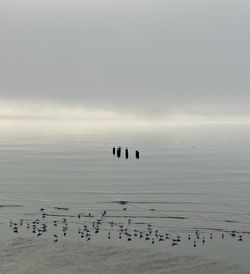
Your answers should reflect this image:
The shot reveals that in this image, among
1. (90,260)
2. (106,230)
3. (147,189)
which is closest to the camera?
(90,260)

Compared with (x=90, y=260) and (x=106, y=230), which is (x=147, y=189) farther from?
(x=90, y=260)

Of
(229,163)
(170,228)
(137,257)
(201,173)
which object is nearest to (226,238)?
(170,228)

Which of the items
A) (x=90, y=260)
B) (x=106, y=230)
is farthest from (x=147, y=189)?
(x=90, y=260)

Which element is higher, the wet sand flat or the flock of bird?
the flock of bird

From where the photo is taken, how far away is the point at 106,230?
132 feet

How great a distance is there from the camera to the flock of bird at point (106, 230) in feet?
125

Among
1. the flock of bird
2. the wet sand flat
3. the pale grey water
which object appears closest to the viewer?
the wet sand flat

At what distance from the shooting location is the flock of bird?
125 feet

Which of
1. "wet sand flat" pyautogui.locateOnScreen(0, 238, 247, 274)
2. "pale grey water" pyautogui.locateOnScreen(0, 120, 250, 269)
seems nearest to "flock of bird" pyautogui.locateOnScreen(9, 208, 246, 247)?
"pale grey water" pyautogui.locateOnScreen(0, 120, 250, 269)

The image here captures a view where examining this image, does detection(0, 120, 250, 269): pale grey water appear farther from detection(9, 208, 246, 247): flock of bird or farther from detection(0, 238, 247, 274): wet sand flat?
detection(0, 238, 247, 274): wet sand flat

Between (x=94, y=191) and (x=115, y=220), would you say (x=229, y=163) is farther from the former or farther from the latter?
(x=115, y=220)

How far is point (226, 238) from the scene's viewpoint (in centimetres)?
3875

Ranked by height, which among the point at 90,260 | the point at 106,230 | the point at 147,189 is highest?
the point at 147,189

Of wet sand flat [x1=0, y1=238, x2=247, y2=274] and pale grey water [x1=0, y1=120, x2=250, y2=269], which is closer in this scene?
wet sand flat [x1=0, y1=238, x2=247, y2=274]
